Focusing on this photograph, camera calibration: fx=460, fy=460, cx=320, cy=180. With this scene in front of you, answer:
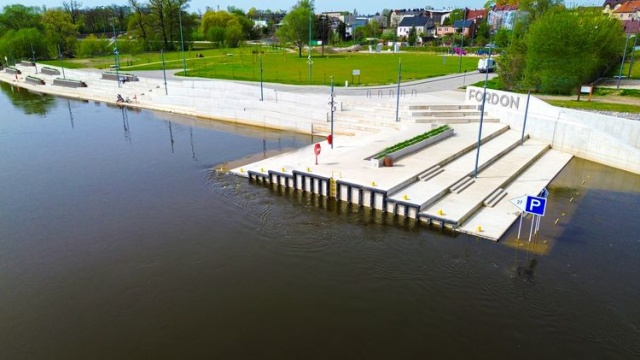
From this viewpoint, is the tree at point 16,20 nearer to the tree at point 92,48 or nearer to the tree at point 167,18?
the tree at point 92,48

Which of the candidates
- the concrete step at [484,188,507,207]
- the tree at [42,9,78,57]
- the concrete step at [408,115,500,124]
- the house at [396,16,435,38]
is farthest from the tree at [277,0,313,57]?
the concrete step at [484,188,507,207]

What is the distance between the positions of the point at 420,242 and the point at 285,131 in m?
Result: 22.4

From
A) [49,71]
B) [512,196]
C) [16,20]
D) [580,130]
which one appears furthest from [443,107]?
[16,20]

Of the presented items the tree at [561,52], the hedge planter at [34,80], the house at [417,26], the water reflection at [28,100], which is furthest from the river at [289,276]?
the house at [417,26]

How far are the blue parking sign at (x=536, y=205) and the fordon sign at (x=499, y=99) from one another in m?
18.8

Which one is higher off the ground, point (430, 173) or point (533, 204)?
point (533, 204)

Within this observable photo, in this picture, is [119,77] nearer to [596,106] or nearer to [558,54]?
[558,54]

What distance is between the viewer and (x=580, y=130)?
29766mm

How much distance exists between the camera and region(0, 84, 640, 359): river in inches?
509

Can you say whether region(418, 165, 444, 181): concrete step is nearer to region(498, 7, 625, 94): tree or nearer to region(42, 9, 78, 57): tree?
region(498, 7, 625, 94): tree

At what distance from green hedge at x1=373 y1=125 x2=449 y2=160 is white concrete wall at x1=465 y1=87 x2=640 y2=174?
19.8 feet

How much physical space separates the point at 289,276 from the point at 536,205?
9.45 meters

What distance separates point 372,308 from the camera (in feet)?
47.1

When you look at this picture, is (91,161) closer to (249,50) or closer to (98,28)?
(249,50)
